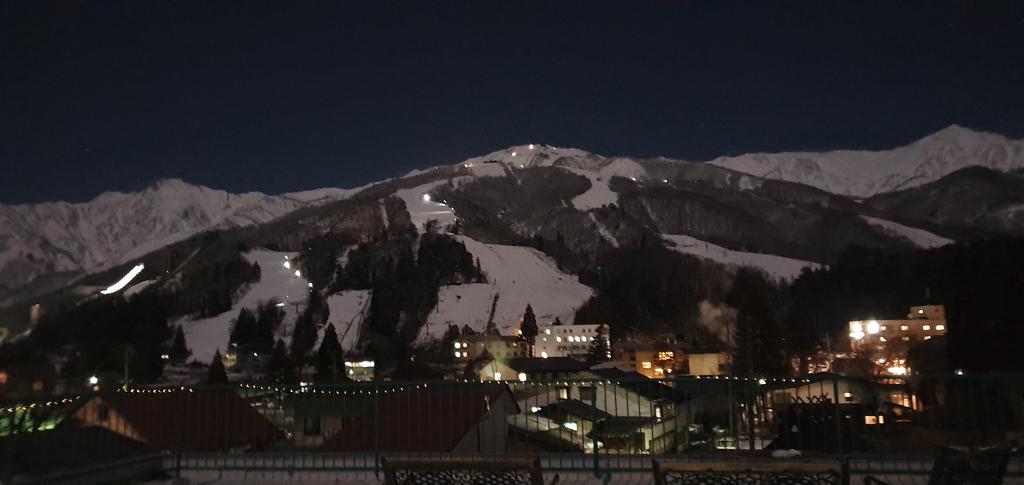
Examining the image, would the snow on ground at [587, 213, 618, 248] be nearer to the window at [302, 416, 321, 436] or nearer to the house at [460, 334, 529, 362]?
the house at [460, 334, 529, 362]

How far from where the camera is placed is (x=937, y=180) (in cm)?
15325

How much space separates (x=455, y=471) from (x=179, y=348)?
92.2 metres

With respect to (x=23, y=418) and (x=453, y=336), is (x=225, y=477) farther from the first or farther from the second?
(x=453, y=336)

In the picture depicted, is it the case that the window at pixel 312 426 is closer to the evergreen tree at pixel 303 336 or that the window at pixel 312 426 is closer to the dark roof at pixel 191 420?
the dark roof at pixel 191 420

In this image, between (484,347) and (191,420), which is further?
(484,347)

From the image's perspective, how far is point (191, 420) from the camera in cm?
1030

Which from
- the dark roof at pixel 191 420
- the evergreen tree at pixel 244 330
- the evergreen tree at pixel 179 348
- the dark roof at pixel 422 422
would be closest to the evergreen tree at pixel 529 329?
the evergreen tree at pixel 244 330

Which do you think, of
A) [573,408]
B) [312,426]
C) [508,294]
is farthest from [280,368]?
[573,408]

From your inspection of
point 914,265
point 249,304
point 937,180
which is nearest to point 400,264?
point 249,304

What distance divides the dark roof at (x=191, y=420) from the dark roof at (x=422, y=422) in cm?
144

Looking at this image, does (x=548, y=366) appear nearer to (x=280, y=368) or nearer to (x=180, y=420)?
(x=280, y=368)

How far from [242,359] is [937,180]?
14270cm

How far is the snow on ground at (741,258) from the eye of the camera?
13188 cm

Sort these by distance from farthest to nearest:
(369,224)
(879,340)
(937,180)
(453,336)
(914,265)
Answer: (369,224)
(937,180)
(453,336)
(914,265)
(879,340)
